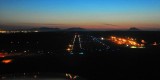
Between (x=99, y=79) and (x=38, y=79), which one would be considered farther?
(x=99, y=79)

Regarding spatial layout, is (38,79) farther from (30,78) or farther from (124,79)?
(124,79)

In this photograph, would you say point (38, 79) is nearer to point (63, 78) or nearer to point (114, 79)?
point (63, 78)

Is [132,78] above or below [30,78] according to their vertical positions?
below

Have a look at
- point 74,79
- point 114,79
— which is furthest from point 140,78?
Result: point 74,79

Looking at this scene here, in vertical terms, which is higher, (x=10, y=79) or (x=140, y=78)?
(x=10, y=79)

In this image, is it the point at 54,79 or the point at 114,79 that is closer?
the point at 54,79

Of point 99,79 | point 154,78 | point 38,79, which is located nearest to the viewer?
point 38,79

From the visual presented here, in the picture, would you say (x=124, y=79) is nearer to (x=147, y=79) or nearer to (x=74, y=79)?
(x=147, y=79)

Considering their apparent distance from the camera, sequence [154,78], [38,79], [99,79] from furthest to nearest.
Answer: [154,78] < [99,79] < [38,79]

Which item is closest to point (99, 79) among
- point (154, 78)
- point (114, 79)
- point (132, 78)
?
point (114, 79)
